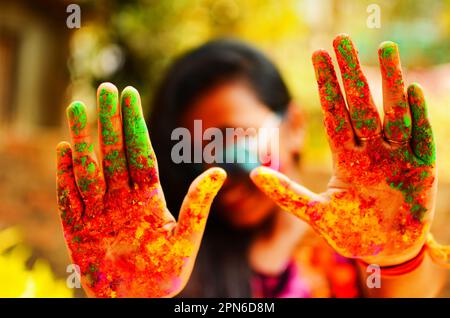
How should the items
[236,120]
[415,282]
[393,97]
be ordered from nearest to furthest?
[393,97]
[415,282]
[236,120]

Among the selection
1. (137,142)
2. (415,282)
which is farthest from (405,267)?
(137,142)

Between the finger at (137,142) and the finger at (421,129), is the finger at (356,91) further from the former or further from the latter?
the finger at (137,142)

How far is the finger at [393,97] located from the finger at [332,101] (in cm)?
5

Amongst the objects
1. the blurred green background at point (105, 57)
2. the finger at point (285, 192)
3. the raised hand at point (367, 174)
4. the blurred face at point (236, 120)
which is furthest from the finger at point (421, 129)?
the blurred green background at point (105, 57)

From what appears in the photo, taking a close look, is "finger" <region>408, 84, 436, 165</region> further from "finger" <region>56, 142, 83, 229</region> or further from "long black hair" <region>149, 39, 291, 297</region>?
"long black hair" <region>149, 39, 291, 297</region>

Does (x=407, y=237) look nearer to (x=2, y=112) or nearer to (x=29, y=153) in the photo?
(x=29, y=153)

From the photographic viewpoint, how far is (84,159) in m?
0.63

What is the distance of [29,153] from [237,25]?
85.1 inches

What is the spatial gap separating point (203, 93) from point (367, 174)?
0.84 meters

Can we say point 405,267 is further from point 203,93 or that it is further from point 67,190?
point 203,93

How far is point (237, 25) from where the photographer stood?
13.7 feet

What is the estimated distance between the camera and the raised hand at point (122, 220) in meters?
0.64

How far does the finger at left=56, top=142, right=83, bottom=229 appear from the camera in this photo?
2.12 feet

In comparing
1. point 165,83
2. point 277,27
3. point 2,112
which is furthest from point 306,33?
point 165,83
